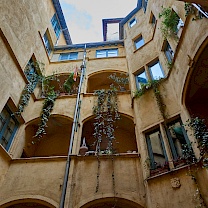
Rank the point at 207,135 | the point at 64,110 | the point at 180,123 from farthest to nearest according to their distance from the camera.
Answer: the point at 64,110
the point at 180,123
the point at 207,135

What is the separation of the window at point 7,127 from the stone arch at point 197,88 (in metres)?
7.99

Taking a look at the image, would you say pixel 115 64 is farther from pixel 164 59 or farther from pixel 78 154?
pixel 78 154

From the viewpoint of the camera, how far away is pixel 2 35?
8922mm

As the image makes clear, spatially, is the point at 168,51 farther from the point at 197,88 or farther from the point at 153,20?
the point at 153,20

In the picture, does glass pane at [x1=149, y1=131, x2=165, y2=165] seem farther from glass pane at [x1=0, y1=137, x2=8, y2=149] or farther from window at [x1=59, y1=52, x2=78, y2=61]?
window at [x1=59, y1=52, x2=78, y2=61]

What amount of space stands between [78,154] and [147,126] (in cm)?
339

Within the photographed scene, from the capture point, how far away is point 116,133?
38.0ft

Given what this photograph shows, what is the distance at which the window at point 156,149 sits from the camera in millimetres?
7341

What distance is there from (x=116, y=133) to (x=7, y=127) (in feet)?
19.2

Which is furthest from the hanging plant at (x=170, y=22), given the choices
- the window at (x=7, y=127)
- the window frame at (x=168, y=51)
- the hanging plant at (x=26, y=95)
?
the window at (x=7, y=127)

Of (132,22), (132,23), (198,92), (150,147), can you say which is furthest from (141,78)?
(132,22)

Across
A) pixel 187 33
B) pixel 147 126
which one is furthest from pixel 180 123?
pixel 187 33

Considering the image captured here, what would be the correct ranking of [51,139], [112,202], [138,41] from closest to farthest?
[112,202], [51,139], [138,41]

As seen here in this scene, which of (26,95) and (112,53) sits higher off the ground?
(112,53)
